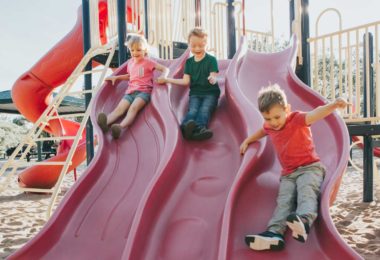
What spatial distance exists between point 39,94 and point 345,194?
241 inches

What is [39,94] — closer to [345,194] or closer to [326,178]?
[345,194]

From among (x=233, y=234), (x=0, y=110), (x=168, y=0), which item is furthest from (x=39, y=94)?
(x=0, y=110)

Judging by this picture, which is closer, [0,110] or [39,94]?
[39,94]

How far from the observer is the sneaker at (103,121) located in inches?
148

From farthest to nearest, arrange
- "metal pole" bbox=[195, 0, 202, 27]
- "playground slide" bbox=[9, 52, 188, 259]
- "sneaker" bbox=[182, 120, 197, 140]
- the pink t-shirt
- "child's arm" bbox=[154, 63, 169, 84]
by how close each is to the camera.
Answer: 1. "metal pole" bbox=[195, 0, 202, 27]
2. the pink t-shirt
3. "child's arm" bbox=[154, 63, 169, 84]
4. "sneaker" bbox=[182, 120, 197, 140]
5. "playground slide" bbox=[9, 52, 188, 259]

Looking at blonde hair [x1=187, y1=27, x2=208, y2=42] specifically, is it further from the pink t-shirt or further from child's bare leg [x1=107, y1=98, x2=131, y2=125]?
child's bare leg [x1=107, y1=98, x2=131, y2=125]

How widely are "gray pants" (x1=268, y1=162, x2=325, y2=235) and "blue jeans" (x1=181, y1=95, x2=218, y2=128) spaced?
110 centimetres

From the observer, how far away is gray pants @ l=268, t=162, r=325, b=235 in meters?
2.24

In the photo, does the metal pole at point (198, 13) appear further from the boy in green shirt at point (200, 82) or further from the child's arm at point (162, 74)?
the boy in green shirt at point (200, 82)

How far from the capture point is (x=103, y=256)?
260cm

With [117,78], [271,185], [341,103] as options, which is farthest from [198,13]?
[341,103]

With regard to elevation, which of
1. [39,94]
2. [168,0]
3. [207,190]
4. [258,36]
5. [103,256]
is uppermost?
[168,0]

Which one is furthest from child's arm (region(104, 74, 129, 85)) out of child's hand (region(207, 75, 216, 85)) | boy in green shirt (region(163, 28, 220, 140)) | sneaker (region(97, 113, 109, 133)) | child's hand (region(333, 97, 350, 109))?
child's hand (region(333, 97, 350, 109))

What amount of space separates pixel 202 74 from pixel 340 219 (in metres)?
2.54
